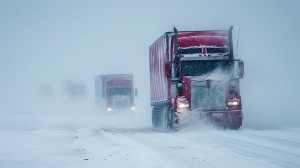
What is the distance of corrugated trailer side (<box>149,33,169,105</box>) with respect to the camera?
20.8 metres

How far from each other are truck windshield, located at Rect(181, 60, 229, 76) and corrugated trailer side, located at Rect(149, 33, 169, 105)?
51.0 inches

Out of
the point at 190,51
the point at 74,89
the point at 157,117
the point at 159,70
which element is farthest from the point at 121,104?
the point at 190,51

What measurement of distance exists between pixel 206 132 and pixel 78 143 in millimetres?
5062

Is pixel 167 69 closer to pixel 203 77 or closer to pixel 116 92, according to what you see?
pixel 203 77

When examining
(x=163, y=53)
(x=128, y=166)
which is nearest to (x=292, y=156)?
(x=128, y=166)

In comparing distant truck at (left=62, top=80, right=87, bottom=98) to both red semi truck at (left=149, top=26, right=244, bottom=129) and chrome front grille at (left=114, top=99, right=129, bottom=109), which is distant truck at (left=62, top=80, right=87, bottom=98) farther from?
red semi truck at (left=149, top=26, right=244, bottom=129)

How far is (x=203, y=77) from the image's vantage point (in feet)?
62.7

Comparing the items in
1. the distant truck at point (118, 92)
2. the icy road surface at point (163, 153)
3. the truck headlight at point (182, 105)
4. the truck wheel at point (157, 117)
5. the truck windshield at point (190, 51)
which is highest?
the truck windshield at point (190, 51)

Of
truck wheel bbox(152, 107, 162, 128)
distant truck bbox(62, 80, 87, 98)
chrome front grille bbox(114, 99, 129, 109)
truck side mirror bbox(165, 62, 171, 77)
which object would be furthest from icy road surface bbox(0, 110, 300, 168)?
distant truck bbox(62, 80, 87, 98)

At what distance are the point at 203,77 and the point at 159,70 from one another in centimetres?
384

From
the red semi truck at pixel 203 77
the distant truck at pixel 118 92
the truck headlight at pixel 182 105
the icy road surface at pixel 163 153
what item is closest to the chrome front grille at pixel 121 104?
the distant truck at pixel 118 92

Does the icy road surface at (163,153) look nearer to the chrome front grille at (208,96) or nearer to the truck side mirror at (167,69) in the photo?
the chrome front grille at (208,96)

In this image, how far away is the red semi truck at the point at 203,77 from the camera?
739 inches

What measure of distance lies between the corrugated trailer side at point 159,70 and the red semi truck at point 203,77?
1.79ft
